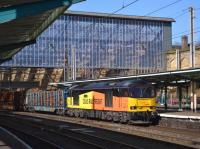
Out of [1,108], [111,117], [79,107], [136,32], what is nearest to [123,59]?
[136,32]

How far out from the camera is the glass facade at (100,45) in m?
105

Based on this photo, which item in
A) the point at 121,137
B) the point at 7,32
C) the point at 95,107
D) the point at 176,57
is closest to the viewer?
the point at 121,137

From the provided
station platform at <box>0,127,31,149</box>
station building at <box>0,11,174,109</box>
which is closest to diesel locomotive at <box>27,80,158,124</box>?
station platform at <box>0,127,31,149</box>

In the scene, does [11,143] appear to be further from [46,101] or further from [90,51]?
[90,51]

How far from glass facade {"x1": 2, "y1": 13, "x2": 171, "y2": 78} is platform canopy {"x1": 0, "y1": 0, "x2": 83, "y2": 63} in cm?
6870

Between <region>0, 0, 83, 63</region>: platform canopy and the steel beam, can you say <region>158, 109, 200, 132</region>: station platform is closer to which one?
<region>0, 0, 83, 63</region>: platform canopy

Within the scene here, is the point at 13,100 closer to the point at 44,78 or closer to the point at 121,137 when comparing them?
the point at 44,78

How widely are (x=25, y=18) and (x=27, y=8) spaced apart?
5.20 m

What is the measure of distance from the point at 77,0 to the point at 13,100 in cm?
5176

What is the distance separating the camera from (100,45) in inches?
4279

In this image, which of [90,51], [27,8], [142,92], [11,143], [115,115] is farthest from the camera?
[90,51]

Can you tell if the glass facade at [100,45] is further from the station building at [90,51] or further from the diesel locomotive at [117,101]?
the diesel locomotive at [117,101]

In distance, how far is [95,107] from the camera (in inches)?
1580

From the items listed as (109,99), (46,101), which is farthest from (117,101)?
(46,101)
